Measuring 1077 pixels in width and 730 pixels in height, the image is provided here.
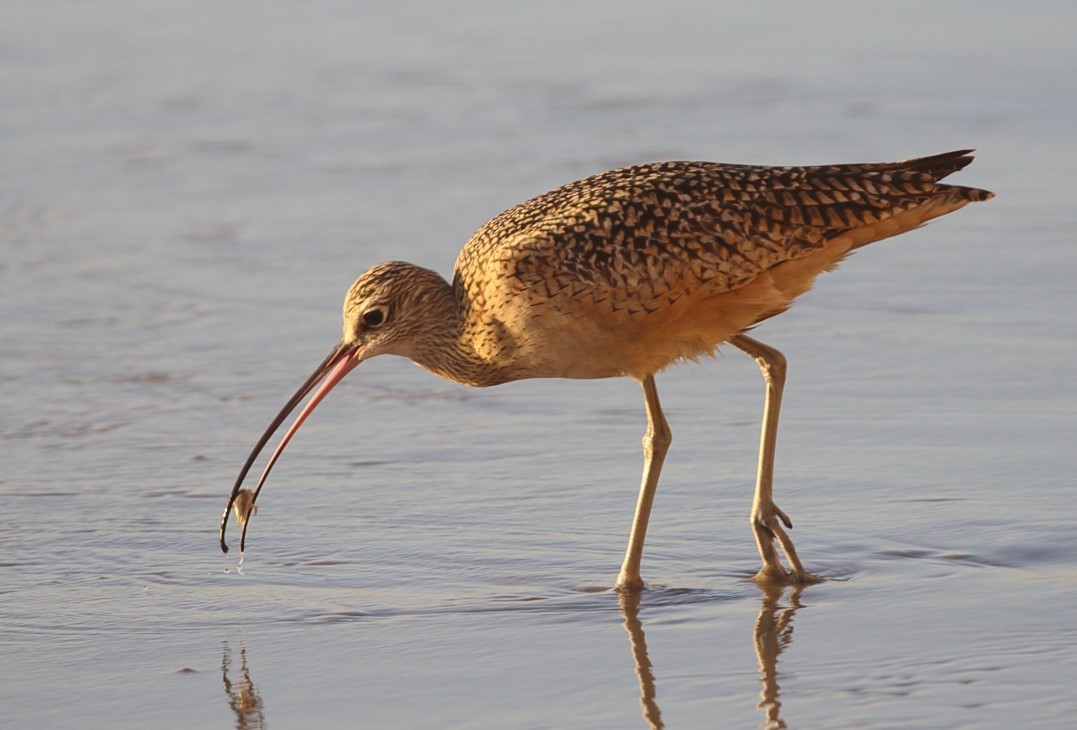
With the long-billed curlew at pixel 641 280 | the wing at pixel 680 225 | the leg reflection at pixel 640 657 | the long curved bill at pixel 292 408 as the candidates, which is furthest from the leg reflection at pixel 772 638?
the long curved bill at pixel 292 408

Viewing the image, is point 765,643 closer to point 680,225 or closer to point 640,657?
point 640,657

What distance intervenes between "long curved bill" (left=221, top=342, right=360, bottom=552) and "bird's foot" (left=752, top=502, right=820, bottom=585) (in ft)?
5.33

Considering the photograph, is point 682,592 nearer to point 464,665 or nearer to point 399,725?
point 464,665

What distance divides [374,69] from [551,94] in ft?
7.11

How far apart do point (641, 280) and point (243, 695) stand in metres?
2.14

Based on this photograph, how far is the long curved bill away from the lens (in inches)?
267

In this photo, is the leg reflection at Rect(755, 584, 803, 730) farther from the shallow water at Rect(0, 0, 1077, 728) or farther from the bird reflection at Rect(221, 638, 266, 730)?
the bird reflection at Rect(221, 638, 266, 730)

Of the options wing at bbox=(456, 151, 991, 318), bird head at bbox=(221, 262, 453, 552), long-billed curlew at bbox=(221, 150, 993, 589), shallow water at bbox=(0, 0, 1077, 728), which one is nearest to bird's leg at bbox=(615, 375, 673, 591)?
long-billed curlew at bbox=(221, 150, 993, 589)

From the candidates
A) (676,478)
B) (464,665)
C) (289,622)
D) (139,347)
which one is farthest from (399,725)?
(139,347)

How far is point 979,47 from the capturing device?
16.3 meters

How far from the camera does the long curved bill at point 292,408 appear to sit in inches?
267

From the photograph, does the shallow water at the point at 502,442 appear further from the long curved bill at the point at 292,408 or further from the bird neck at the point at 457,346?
the bird neck at the point at 457,346

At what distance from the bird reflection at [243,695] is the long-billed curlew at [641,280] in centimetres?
81

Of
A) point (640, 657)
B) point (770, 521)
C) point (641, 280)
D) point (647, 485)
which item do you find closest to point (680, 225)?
point (641, 280)
